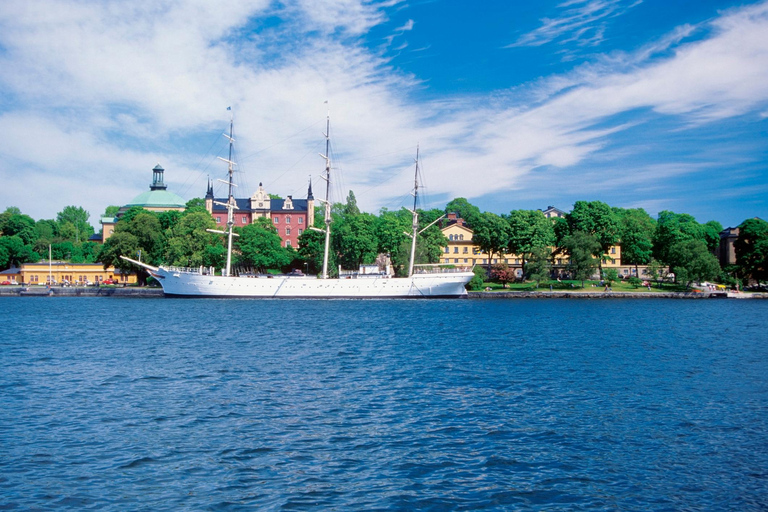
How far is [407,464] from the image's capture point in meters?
13.5

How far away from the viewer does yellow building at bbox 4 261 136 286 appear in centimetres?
11508

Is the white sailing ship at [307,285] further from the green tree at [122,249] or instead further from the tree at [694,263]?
the tree at [694,263]

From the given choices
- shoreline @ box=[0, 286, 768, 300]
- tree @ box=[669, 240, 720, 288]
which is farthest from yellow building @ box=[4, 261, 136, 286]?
tree @ box=[669, 240, 720, 288]

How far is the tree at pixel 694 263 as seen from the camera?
87812 millimetres

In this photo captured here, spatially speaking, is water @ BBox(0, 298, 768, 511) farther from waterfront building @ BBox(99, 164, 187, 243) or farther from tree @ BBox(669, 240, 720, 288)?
waterfront building @ BBox(99, 164, 187, 243)

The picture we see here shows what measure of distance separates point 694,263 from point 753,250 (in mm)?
13900

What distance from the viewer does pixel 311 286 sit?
275 ft

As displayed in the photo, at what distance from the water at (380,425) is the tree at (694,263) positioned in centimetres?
6017

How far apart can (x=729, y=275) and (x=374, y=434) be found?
97435 mm

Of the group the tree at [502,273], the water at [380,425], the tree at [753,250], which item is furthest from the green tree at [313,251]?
the water at [380,425]

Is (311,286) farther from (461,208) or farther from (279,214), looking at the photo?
(461,208)

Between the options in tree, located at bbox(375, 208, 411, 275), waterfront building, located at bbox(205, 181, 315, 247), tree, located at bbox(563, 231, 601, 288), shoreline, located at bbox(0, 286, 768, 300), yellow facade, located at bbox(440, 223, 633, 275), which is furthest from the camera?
waterfront building, located at bbox(205, 181, 315, 247)

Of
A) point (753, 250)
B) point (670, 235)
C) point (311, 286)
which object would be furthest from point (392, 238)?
point (753, 250)

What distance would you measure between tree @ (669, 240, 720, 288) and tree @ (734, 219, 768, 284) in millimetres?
7060
